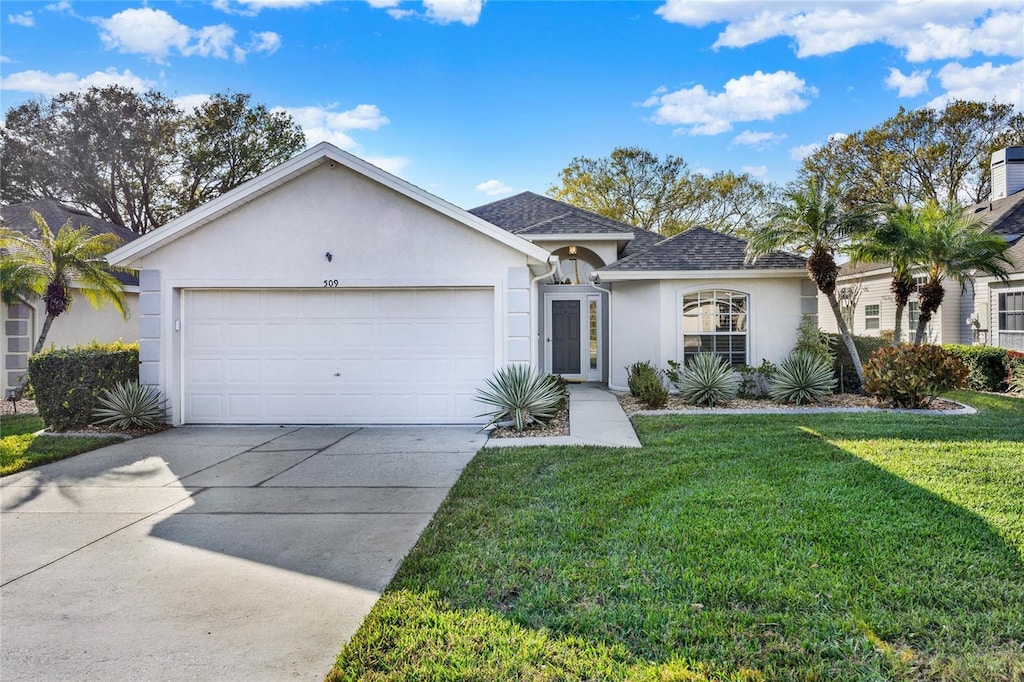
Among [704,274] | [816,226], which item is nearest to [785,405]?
[704,274]

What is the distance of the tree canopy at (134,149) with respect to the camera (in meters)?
27.7

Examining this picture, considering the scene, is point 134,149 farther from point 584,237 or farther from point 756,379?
point 756,379

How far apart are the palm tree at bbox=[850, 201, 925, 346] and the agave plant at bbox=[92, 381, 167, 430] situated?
13994 millimetres

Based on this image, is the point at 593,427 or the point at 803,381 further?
the point at 803,381

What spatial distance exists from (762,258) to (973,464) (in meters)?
7.09

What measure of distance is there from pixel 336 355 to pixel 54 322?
831cm

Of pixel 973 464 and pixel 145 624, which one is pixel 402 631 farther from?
pixel 973 464

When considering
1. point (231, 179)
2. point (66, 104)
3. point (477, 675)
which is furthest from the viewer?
point (231, 179)

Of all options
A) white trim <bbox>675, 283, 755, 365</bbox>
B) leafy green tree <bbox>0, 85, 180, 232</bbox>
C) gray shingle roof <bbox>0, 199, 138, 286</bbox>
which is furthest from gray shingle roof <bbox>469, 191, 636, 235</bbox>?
leafy green tree <bbox>0, 85, 180, 232</bbox>

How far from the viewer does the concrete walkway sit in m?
8.67

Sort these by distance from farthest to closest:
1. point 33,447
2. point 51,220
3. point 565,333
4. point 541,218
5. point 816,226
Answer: point 541,218 → point 51,220 → point 565,333 → point 816,226 → point 33,447

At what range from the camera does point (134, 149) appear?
1126 inches

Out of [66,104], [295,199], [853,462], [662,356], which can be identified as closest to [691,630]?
[853,462]

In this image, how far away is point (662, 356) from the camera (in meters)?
13.5
